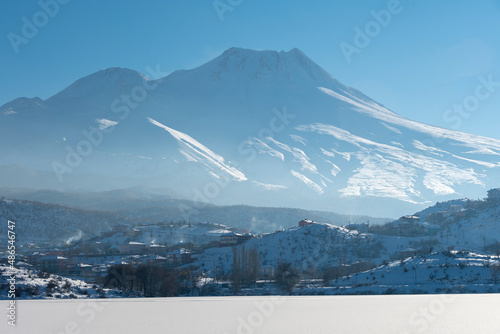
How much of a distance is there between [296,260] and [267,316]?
4722 centimetres

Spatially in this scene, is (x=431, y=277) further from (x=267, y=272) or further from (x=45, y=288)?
(x=45, y=288)

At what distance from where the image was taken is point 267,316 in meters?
33.4

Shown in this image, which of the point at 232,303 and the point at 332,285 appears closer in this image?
the point at 232,303

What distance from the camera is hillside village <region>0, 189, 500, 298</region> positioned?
53625mm

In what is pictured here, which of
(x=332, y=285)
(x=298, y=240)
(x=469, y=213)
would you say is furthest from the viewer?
(x=469, y=213)

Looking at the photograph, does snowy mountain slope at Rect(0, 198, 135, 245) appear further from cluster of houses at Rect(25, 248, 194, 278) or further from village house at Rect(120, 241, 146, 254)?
cluster of houses at Rect(25, 248, 194, 278)

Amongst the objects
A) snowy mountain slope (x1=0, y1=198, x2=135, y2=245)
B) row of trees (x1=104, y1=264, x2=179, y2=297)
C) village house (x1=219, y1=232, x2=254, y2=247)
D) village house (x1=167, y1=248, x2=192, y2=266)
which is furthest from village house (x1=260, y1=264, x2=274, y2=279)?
snowy mountain slope (x1=0, y1=198, x2=135, y2=245)

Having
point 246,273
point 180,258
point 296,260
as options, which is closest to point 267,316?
point 246,273

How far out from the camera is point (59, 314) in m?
34.0

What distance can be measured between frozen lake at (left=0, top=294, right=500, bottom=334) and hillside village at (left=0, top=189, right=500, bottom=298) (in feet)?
28.4

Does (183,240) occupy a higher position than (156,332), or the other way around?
(183,240)

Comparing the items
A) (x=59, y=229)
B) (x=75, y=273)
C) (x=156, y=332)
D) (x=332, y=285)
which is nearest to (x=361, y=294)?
(x=332, y=285)

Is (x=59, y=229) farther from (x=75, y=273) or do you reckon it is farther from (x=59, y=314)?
(x=59, y=314)

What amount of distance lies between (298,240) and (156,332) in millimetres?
59809
